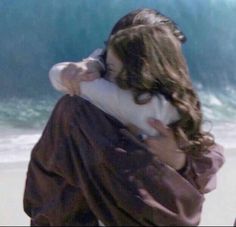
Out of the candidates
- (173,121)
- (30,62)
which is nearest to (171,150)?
(173,121)

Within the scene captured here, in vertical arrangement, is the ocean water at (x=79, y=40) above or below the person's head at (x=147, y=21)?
below

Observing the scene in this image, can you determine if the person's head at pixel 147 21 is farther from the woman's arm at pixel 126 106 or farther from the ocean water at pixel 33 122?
the ocean water at pixel 33 122

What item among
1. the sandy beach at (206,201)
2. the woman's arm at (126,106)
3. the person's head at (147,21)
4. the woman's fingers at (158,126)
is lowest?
the sandy beach at (206,201)

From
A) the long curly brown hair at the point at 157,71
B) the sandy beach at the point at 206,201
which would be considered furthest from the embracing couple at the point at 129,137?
the sandy beach at the point at 206,201

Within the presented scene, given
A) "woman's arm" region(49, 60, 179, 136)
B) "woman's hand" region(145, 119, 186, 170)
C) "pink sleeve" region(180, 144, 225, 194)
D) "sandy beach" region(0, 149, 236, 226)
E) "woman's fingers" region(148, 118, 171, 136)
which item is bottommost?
"sandy beach" region(0, 149, 236, 226)

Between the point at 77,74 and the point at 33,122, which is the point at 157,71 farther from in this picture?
the point at 33,122

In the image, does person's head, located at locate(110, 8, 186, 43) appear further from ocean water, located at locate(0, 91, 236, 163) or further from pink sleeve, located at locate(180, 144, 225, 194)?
ocean water, located at locate(0, 91, 236, 163)

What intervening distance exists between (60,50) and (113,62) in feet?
A: 15.1

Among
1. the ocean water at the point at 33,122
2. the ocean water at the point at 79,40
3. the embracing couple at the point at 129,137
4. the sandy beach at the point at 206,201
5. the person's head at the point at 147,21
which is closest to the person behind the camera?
the embracing couple at the point at 129,137

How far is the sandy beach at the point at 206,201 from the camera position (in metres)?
3.11

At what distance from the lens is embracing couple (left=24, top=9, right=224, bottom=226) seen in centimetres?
228

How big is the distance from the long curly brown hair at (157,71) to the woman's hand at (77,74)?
0.08m

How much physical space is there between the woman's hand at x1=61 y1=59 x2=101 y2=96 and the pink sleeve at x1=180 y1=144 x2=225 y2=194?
13.0 inches

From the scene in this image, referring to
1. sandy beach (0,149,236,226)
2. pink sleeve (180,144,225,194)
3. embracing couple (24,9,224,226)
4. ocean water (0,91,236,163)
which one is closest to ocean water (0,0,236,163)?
ocean water (0,91,236,163)
